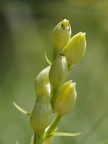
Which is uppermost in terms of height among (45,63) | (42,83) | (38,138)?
(45,63)

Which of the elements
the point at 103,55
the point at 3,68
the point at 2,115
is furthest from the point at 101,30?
the point at 2,115

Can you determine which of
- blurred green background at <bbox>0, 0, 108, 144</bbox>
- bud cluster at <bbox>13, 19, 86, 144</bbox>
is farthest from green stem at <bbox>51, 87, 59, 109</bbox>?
blurred green background at <bbox>0, 0, 108, 144</bbox>

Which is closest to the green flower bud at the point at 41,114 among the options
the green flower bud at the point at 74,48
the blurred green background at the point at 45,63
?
the green flower bud at the point at 74,48

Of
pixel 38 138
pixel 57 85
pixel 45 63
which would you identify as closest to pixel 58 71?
pixel 57 85

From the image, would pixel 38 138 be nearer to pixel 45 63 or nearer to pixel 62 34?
pixel 62 34

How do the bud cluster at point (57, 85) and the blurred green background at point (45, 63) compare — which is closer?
the bud cluster at point (57, 85)

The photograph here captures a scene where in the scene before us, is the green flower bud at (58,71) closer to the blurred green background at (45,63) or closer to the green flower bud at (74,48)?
the green flower bud at (74,48)
